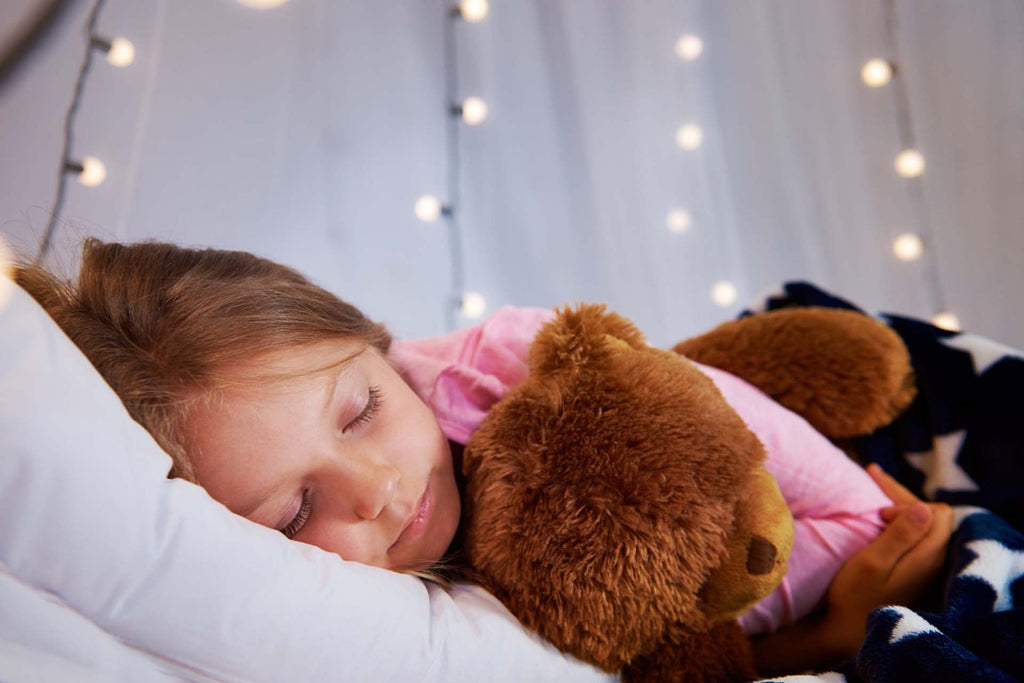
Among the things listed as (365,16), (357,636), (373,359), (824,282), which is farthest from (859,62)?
(357,636)

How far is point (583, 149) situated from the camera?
5.71 feet

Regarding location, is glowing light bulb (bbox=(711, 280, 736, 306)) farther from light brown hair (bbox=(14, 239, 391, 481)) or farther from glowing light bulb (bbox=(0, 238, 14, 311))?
glowing light bulb (bbox=(0, 238, 14, 311))

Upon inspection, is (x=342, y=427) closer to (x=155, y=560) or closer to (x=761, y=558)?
(x=155, y=560)

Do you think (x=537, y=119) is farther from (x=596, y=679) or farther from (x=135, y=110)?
(x=596, y=679)

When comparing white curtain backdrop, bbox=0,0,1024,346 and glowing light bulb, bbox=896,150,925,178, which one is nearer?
white curtain backdrop, bbox=0,0,1024,346

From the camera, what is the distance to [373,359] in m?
0.82

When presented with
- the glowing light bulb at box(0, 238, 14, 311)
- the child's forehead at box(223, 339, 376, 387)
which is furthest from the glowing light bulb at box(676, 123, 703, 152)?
the glowing light bulb at box(0, 238, 14, 311)

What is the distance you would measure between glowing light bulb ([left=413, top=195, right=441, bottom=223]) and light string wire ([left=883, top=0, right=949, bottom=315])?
0.99 metres

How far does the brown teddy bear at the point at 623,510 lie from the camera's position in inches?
25.1

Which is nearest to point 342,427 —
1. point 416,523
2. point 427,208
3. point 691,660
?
point 416,523

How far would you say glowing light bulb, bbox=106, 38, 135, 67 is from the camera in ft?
3.98

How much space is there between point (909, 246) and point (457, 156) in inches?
39.9

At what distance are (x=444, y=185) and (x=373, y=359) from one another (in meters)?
1.04

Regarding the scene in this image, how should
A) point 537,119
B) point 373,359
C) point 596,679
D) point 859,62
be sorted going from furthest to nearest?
point 537,119 → point 859,62 → point 373,359 → point 596,679
